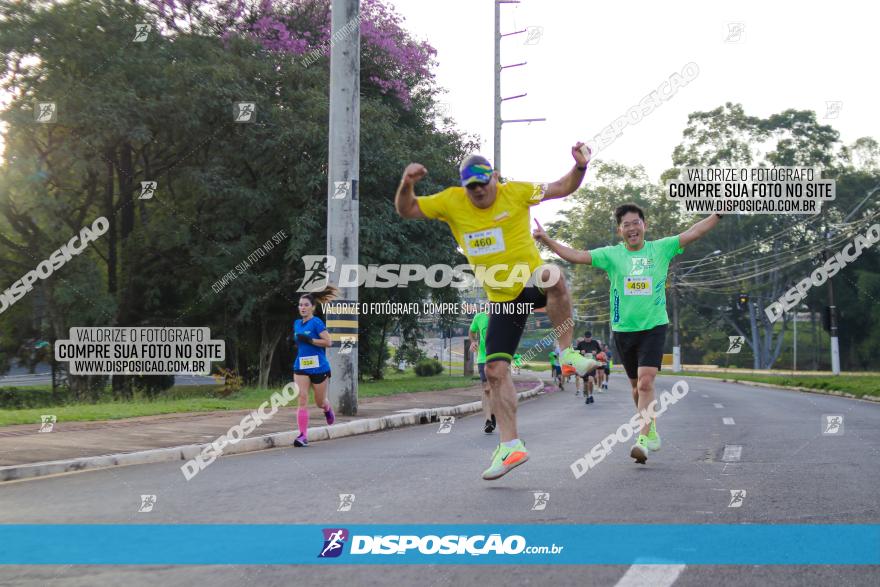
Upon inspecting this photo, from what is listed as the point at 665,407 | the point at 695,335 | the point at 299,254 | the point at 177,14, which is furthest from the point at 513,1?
the point at 695,335

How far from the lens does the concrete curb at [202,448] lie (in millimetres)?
8961

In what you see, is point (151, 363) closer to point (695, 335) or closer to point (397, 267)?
point (397, 267)

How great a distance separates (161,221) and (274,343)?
5.72 metres

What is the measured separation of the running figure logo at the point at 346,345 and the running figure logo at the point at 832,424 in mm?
7646

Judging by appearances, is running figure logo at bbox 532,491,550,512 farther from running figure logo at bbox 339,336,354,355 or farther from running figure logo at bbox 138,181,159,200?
running figure logo at bbox 138,181,159,200

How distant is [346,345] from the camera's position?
16047 mm

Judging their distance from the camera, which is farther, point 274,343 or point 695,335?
point 695,335

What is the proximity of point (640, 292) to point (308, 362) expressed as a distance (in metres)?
4.74

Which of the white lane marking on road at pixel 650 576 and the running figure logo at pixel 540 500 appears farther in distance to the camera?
the running figure logo at pixel 540 500

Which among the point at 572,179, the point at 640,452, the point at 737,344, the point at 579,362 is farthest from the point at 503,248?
the point at 737,344

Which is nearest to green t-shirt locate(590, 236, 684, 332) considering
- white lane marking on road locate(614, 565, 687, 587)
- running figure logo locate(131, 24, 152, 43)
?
white lane marking on road locate(614, 565, 687, 587)

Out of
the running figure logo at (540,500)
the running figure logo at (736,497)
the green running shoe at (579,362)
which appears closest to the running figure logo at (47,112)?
the green running shoe at (579,362)

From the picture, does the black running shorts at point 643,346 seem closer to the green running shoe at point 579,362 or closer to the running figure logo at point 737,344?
the green running shoe at point 579,362

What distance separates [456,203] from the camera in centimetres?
701
